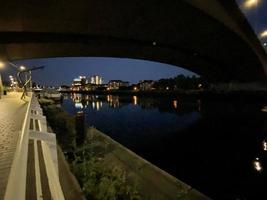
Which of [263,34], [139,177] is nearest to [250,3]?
Result: [263,34]

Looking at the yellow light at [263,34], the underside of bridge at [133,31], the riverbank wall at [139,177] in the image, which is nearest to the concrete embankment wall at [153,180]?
the riverbank wall at [139,177]

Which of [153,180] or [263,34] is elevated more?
[263,34]

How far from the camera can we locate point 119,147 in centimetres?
1489

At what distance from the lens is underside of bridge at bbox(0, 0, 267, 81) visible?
33562 mm

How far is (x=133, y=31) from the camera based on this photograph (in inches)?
1713

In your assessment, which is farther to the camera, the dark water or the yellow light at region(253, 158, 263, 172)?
the yellow light at region(253, 158, 263, 172)

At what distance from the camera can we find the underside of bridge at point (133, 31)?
33.6m

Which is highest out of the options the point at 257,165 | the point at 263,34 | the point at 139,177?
the point at 263,34

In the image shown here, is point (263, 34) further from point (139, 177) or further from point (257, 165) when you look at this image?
point (139, 177)

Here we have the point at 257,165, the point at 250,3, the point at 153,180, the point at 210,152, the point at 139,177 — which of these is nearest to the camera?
the point at 153,180

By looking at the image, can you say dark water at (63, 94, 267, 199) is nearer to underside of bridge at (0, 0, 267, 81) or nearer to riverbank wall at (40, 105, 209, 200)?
riverbank wall at (40, 105, 209, 200)

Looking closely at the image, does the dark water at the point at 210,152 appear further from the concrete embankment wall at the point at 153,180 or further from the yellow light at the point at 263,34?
the yellow light at the point at 263,34

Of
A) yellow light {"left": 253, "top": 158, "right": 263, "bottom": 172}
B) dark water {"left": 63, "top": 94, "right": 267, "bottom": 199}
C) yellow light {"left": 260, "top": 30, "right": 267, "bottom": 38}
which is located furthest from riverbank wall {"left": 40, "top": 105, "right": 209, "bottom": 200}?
yellow light {"left": 260, "top": 30, "right": 267, "bottom": 38}

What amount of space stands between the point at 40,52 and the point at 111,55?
573 inches
